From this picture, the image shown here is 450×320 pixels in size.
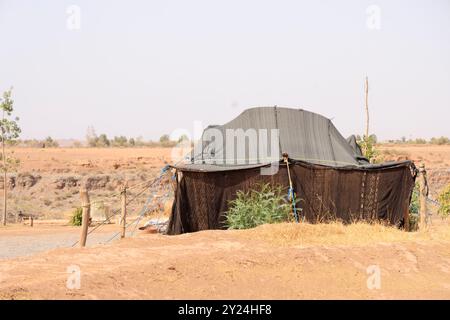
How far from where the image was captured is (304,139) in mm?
17766

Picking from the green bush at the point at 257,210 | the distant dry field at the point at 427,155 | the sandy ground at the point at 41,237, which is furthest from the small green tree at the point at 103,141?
the green bush at the point at 257,210

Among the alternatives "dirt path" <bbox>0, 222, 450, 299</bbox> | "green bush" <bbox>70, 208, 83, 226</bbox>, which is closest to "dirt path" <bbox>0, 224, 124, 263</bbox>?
"green bush" <bbox>70, 208, 83, 226</bbox>

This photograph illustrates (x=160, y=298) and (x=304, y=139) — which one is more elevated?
(x=304, y=139)

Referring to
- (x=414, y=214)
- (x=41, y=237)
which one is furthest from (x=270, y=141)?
(x=41, y=237)

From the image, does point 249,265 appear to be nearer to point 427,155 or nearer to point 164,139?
point 427,155

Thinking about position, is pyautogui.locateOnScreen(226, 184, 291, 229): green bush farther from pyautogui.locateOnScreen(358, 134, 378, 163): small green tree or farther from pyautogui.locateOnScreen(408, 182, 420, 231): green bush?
pyautogui.locateOnScreen(358, 134, 378, 163): small green tree

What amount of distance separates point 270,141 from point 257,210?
2.86m

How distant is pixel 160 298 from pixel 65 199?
86.8 ft

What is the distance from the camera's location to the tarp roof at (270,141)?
1689 centimetres

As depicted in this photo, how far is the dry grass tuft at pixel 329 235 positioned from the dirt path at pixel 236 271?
0.24 m

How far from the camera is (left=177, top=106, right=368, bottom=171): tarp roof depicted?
55.4 feet

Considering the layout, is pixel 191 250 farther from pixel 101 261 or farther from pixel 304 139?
pixel 304 139

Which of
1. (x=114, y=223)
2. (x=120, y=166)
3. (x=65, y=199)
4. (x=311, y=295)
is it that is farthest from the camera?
(x=120, y=166)
